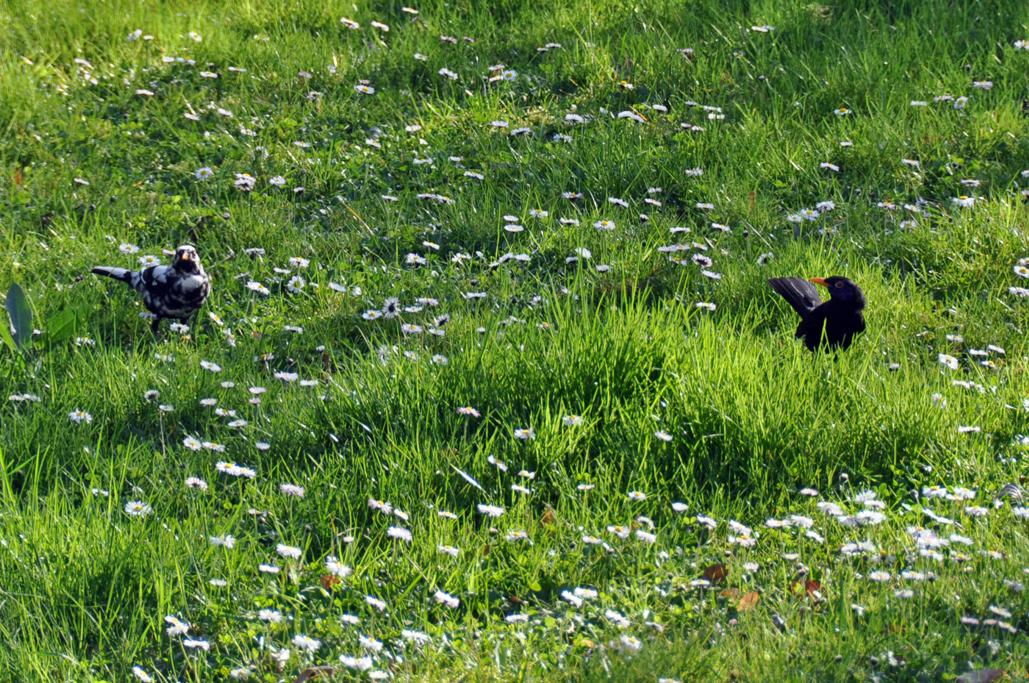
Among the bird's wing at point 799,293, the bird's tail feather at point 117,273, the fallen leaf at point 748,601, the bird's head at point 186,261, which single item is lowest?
the fallen leaf at point 748,601

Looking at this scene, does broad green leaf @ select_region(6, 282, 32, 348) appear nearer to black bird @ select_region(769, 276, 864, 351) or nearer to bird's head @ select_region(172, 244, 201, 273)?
bird's head @ select_region(172, 244, 201, 273)

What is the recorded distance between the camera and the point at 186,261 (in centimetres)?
478

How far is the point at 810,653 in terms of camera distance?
2883 millimetres

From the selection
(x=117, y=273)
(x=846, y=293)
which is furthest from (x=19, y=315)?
(x=846, y=293)

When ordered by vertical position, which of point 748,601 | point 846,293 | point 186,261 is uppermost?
point 846,293

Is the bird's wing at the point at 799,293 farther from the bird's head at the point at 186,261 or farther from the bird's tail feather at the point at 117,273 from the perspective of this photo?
the bird's tail feather at the point at 117,273

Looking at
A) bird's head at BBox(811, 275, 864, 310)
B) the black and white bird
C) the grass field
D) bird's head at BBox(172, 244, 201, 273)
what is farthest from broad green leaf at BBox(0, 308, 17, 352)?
bird's head at BBox(811, 275, 864, 310)

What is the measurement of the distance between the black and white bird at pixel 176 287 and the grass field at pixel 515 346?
89 mm

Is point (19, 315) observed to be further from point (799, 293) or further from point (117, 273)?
point (799, 293)

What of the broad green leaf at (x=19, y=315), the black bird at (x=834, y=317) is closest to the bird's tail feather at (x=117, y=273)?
the broad green leaf at (x=19, y=315)

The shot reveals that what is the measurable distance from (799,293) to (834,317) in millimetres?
221

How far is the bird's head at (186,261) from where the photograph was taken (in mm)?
4762

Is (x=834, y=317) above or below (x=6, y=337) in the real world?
above

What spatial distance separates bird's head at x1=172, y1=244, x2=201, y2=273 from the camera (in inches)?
187
